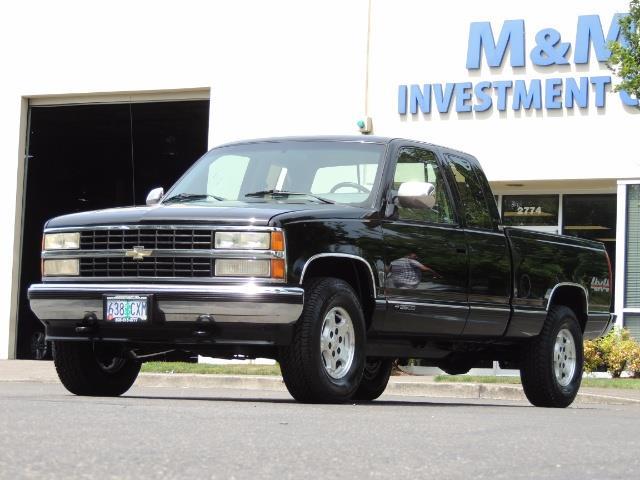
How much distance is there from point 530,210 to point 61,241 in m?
12.8

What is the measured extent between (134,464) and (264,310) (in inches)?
155

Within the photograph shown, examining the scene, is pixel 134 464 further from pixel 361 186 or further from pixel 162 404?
pixel 361 186

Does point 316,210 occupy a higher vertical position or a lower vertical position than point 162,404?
higher

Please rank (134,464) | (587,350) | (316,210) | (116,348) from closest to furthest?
1. (134,464)
2. (316,210)
3. (116,348)
4. (587,350)

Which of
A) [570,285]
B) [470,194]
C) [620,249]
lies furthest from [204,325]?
[620,249]

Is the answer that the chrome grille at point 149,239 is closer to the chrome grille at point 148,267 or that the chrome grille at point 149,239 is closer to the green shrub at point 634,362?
the chrome grille at point 148,267

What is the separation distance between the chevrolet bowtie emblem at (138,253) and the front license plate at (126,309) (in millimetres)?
330

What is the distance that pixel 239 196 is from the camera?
1077 centimetres

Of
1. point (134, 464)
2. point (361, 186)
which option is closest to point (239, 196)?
point (361, 186)

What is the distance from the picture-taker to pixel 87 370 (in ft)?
34.2

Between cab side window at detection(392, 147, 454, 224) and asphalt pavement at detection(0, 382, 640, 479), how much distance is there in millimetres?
→ 2242

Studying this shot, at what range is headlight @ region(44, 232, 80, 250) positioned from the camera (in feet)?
33.4

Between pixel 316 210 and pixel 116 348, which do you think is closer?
pixel 316 210

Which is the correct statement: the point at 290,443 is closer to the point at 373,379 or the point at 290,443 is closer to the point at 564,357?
the point at 373,379
